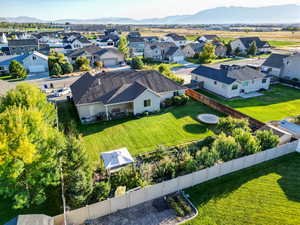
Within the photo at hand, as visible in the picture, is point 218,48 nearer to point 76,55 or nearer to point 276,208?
point 76,55

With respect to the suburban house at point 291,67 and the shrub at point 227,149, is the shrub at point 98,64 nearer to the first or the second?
the suburban house at point 291,67

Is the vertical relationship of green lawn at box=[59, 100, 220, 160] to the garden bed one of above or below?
above

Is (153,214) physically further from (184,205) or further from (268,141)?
(268,141)

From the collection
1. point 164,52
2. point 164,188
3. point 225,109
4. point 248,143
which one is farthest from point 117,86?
point 164,52

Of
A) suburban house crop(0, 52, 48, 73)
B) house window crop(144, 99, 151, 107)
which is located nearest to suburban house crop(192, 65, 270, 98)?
house window crop(144, 99, 151, 107)

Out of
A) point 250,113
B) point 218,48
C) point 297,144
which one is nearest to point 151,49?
point 218,48

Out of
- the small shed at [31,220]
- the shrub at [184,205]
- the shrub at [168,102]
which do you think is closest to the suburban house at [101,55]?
the shrub at [168,102]

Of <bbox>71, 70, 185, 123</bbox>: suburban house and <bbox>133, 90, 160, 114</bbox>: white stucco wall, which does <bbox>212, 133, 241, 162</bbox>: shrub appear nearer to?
<bbox>133, 90, 160, 114</bbox>: white stucco wall
